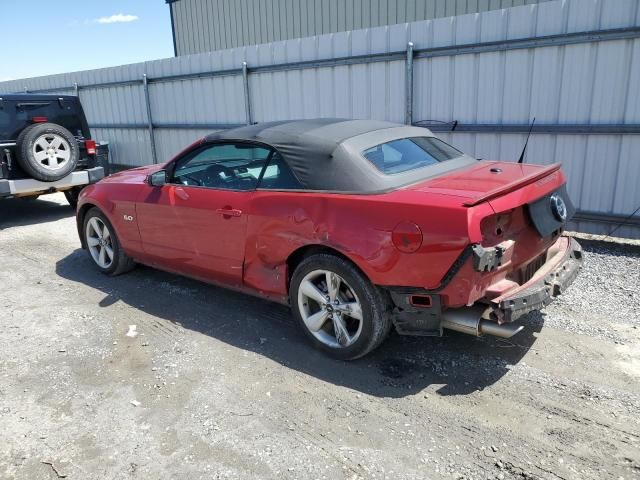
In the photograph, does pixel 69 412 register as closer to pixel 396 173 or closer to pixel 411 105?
pixel 396 173

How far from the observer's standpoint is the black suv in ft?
24.8

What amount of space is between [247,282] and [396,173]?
142 cm

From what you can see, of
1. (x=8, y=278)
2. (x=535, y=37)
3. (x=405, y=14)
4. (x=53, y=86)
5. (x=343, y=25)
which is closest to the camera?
(x=8, y=278)

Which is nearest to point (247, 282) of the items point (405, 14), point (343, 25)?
point (405, 14)

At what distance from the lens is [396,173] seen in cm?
360

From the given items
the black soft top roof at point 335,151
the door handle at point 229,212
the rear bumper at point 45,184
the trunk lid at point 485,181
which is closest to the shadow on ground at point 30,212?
the rear bumper at point 45,184

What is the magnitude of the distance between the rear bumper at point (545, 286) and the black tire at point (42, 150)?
693 centimetres

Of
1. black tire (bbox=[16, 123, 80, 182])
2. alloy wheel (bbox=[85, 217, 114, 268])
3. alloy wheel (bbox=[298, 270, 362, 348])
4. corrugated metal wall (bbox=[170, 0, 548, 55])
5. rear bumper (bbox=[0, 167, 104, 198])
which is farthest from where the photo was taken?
corrugated metal wall (bbox=[170, 0, 548, 55])

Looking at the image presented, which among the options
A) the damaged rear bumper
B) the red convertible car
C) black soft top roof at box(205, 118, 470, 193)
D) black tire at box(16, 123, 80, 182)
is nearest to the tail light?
black tire at box(16, 123, 80, 182)

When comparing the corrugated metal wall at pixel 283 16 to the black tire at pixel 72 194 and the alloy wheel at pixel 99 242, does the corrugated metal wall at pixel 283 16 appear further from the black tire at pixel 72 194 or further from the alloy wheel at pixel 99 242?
the alloy wheel at pixel 99 242

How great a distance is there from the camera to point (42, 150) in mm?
7695

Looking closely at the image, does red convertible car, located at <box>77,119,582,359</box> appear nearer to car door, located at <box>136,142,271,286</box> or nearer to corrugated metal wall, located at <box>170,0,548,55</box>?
car door, located at <box>136,142,271,286</box>

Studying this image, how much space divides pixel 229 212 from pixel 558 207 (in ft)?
7.71

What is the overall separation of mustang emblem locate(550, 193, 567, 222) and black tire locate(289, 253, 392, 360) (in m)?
1.28
